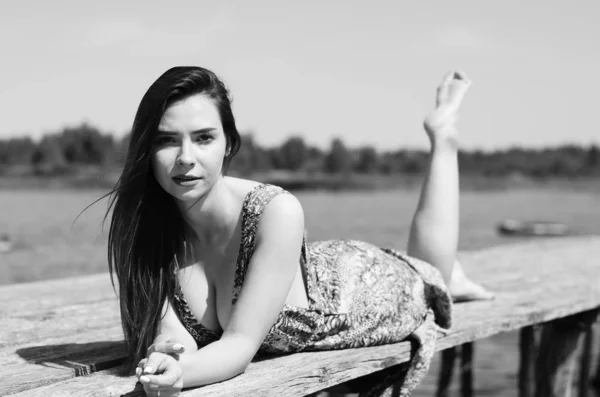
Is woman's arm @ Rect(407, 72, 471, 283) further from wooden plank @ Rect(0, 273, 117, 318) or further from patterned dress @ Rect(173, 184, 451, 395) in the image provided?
wooden plank @ Rect(0, 273, 117, 318)

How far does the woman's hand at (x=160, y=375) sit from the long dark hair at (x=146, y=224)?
0.37m

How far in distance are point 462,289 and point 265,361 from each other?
5.46 feet

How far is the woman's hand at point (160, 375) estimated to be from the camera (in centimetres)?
219

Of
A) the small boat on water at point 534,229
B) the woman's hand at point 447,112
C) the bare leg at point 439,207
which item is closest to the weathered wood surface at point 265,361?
the bare leg at point 439,207

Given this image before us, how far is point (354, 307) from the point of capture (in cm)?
304

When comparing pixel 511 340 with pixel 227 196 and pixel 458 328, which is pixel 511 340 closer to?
pixel 458 328

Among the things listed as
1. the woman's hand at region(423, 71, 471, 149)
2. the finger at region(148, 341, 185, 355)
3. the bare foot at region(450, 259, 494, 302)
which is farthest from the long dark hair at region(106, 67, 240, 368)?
the bare foot at region(450, 259, 494, 302)

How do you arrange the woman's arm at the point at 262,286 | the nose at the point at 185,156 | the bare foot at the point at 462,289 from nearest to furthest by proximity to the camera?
the nose at the point at 185,156
the woman's arm at the point at 262,286
the bare foot at the point at 462,289

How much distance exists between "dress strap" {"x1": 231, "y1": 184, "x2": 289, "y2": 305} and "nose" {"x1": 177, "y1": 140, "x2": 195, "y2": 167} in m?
0.27

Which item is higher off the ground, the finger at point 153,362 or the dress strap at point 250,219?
the dress strap at point 250,219

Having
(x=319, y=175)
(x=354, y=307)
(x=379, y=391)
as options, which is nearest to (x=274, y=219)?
(x=354, y=307)

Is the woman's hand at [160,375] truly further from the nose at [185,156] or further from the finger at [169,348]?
the nose at [185,156]

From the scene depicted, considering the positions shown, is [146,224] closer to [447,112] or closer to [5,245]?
[447,112]

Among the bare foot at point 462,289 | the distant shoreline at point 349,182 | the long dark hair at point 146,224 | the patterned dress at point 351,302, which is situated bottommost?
the distant shoreline at point 349,182
